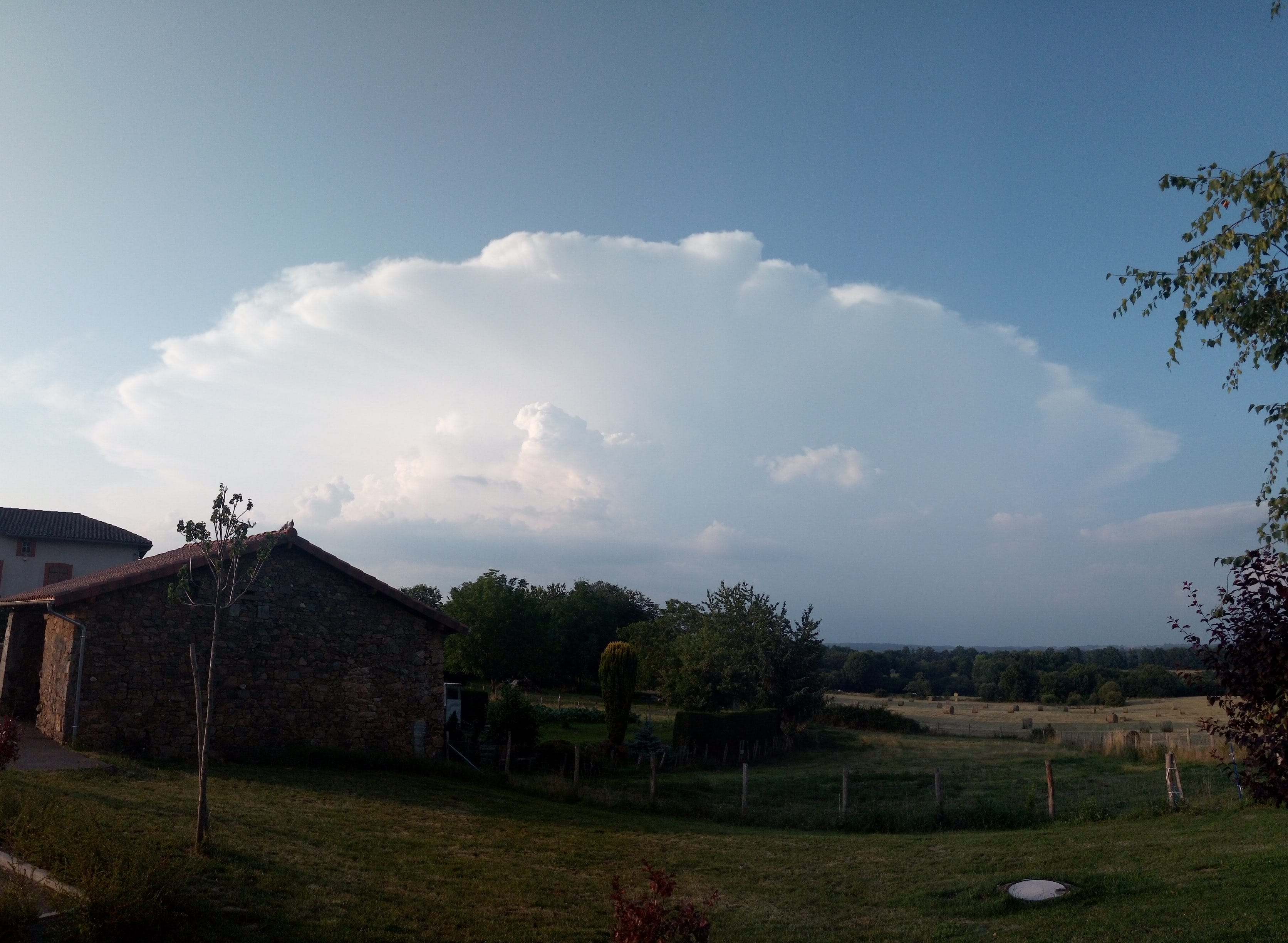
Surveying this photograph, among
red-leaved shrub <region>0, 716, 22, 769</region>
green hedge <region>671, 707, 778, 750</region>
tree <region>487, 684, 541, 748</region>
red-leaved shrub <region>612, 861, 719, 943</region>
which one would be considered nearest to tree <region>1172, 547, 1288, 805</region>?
red-leaved shrub <region>612, 861, 719, 943</region>

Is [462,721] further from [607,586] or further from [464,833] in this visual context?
[607,586]

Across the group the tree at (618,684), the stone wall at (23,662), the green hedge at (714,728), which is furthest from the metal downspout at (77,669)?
the green hedge at (714,728)

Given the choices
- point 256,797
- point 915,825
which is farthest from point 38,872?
point 915,825

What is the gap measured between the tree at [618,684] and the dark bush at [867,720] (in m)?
16.1

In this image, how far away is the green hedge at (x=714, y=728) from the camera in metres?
32.5

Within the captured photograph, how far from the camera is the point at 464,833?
43.0 feet

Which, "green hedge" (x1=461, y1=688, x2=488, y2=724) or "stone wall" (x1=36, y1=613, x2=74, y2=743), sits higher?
"stone wall" (x1=36, y1=613, x2=74, y2=743)

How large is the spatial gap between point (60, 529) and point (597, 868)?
4431cm

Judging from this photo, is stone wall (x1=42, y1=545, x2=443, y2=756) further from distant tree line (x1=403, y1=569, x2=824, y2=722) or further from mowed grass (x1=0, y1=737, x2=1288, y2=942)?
distant tree line (x1=403, y1=569, x2=824, y2=722)

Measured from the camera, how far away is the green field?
8102 millimetres

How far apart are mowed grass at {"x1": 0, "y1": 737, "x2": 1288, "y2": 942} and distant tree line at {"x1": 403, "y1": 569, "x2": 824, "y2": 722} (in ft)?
73.9

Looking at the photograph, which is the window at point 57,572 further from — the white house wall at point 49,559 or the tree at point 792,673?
the tree at point 792,673

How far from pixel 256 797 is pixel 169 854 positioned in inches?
198

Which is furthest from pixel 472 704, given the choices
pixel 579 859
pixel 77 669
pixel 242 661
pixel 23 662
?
pixel 579 859
